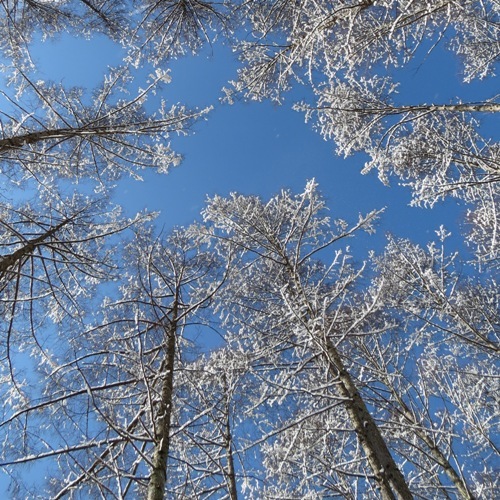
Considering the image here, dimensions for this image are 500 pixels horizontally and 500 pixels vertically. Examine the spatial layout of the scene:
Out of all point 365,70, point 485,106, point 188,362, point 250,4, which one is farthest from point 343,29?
point 188,362

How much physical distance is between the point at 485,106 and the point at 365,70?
255 cm

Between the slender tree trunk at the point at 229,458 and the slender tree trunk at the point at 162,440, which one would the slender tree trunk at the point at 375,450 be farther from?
the slender tree trunk at the point at 162,440

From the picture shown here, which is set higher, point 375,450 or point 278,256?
point 278,256

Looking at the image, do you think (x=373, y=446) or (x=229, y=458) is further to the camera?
(x=229, y=458)

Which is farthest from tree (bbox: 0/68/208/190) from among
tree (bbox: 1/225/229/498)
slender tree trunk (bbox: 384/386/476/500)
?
slender tree trunk (bbox: 384/386/476/500)

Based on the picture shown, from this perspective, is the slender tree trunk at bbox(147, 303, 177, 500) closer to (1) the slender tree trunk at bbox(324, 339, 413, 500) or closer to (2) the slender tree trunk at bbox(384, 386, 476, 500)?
(1) the slender tree trunk at bbox(324, 339, 413, 500)

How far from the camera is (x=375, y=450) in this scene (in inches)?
167

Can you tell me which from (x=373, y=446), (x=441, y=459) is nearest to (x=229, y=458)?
(x=373, y=446)

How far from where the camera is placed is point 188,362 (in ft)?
20.7

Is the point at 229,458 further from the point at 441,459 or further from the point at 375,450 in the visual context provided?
the point at 441,459

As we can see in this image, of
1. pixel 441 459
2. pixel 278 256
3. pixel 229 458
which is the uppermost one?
pixel 278 256

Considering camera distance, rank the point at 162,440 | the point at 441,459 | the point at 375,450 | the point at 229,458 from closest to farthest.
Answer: the point at 162,440 < the point at 375,450 < the point at 229,458 < the point at 441,459

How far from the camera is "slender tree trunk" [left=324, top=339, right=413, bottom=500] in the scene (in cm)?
393

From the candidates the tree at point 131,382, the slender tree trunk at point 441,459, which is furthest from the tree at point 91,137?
the slender tree trunk at point 441,459
